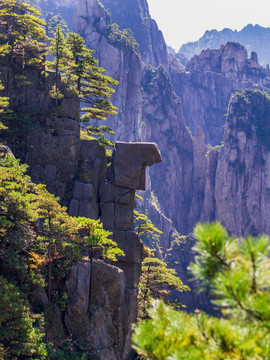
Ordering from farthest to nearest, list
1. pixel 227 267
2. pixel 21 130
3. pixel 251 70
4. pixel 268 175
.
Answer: pixel 251 70
pixel 268 175
pixel 21 130
pixel 227 267

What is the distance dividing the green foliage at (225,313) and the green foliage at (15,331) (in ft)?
26.3

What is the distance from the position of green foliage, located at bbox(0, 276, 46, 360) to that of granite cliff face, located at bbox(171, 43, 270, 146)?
9879cm

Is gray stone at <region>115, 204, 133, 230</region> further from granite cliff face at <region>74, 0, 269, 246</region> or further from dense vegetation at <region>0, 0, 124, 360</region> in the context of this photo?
granite cliff face at <region>74, 0, 269, 246</region>

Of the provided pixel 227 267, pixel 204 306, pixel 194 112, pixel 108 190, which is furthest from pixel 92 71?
pixel 194 112

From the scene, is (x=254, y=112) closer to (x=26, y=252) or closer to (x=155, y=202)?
(x=155, y=202)

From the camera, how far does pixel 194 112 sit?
109m

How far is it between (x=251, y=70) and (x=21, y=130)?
98191mm

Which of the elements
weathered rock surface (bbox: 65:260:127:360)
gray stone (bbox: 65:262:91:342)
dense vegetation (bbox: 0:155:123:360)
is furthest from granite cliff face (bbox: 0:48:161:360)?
dense vegetation (bbox: 0:155:123:360)

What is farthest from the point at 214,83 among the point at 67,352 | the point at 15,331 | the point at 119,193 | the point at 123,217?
the point at 15,331

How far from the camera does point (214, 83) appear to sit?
106312mm

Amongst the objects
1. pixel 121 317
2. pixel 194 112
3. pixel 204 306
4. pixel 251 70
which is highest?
pixel 251 70

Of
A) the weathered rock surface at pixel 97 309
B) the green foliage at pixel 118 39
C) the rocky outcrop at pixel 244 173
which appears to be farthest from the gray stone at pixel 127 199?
the green foliage at pixel 118 39

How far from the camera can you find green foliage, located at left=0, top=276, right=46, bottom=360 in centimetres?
1010

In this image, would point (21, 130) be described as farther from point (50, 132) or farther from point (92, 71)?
point (92, 71)
